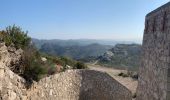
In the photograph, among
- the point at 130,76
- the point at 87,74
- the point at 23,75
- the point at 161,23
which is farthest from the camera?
the point at 130,76

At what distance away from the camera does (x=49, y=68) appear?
61.8 ft

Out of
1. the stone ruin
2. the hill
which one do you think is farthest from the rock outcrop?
the hill

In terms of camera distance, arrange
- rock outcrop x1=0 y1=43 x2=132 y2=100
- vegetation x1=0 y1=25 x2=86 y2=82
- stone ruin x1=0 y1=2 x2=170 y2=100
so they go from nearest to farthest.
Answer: stone ruin x1=0 y1=2 x2=170 y2=100, rock outcrop x1=0 y1=43 x2=132 y2=100, vegetation x1=0 y1=25 x2=86 y2=82

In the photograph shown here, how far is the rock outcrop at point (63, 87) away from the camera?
14249 mm

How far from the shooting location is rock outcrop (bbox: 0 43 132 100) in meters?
14.2

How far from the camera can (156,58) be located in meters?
12.1

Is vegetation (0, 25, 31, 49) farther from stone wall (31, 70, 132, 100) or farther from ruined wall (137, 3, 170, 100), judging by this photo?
ruined wall (137, 3, 170, 100)

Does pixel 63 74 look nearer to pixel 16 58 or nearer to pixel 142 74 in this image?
pixel 16 58

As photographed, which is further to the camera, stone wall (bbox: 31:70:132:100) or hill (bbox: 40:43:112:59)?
hill (bbox: 40:43:112:59)

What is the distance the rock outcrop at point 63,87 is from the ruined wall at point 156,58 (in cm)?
398

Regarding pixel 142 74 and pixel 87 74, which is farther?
pixel 87 74

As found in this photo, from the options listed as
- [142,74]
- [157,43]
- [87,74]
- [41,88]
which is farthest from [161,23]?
[87,74]

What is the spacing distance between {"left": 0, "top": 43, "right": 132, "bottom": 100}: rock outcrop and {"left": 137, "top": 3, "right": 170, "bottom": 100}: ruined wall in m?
3.98

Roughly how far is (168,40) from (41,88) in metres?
7.25
